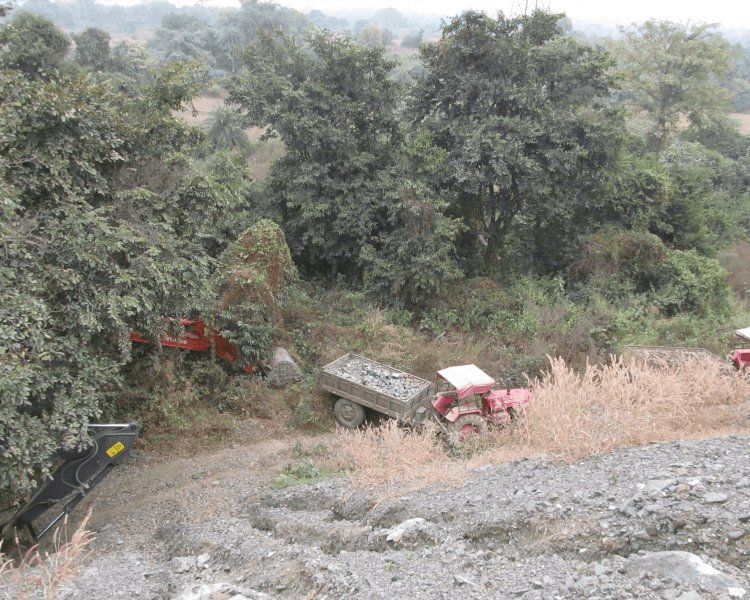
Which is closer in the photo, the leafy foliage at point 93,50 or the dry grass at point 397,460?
the dry grass at point 397,460

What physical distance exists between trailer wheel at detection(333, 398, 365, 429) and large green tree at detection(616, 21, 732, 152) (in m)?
23.6

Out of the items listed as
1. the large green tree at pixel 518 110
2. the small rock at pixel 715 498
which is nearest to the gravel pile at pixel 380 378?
the large green tree at pixel 518 110

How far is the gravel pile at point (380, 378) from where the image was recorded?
11.4m

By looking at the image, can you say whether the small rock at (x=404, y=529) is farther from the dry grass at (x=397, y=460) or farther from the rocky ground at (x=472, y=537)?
the dry grass at (x=397, y=460)

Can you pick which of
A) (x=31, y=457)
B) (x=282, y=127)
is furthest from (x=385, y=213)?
(x=31, y=457)

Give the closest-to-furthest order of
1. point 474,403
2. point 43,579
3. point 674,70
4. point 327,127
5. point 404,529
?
point 43,579 < point 404,529 < point 474,403 < point 327,127 < point 674,70

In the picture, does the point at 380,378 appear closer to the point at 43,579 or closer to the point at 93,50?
the point at 43,579

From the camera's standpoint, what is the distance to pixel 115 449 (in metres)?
7.62

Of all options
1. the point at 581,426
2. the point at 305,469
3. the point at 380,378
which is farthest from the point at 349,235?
the point at 581,426

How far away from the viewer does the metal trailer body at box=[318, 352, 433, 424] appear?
1080 centimetres

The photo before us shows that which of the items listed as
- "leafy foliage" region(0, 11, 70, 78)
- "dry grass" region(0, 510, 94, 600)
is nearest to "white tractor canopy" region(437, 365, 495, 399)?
"dry grass" region(0, 510, 94, 600)

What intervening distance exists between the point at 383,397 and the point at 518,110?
30.4 ft

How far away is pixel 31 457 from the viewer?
6621 mm

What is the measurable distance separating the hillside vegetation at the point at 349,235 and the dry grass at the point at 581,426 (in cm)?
6
